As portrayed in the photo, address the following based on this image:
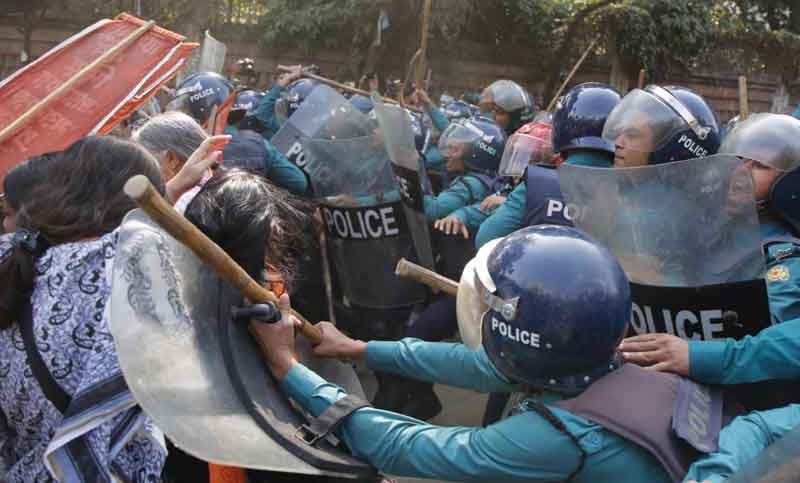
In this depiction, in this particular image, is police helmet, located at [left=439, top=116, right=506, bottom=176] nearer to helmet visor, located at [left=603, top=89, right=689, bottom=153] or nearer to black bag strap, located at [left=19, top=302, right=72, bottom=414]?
helmet visor, located at [left=603, top=89, right=689, bottom=153]

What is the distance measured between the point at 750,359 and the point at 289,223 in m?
1.30

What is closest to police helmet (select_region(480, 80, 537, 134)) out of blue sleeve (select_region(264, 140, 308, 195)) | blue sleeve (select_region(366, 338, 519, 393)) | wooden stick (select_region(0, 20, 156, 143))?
blue sleeve (select_region(264, 140, 308, 195))

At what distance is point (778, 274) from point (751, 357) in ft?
1.20

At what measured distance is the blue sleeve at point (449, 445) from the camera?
181cm

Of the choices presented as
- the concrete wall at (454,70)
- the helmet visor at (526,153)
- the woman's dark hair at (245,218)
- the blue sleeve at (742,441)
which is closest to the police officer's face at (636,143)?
the blue sleeve at (742,441)

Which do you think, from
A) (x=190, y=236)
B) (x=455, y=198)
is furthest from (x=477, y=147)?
(x=190, y=236)

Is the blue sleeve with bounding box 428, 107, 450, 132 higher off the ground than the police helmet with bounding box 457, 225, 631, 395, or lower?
lower

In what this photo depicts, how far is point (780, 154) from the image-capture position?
2.72m

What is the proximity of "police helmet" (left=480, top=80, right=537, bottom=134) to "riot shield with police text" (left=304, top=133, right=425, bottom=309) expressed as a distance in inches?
102

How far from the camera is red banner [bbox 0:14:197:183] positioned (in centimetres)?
339

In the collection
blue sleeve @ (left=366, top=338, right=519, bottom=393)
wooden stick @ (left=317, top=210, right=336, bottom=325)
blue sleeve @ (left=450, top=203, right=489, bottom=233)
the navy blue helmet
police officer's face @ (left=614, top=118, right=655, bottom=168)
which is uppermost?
police officer's face @ (left=614, top=118, right=655, bottom=168)

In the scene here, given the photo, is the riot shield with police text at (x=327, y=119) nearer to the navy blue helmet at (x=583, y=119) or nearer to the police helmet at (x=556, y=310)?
the navy blue helmet at (x=583, y=119)

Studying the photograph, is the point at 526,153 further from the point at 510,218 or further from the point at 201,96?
the point at 201,96

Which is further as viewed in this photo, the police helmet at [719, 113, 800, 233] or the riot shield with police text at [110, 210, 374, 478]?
the police helmet at [719, 113, 800, 233]
